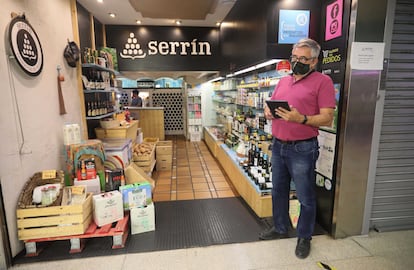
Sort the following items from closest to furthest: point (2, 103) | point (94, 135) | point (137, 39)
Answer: point (2, 103) < point (94, 135) < point (137, 39)

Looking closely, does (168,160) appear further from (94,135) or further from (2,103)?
(2,103)

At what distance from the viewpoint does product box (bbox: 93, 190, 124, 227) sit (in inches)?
93.5

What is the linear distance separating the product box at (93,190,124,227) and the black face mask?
2.14m

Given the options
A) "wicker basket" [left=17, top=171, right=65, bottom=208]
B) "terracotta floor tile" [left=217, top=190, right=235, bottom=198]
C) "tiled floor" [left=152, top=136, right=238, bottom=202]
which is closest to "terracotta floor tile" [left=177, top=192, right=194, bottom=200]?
"tiled floor" [left=152, top=136, right=238, bottom=202]

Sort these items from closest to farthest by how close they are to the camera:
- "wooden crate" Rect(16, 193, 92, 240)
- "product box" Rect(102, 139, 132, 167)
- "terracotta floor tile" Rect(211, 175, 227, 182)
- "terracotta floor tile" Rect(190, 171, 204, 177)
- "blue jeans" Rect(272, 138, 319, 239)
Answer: "blue jeans" Rect(272, 138, 319, 239) < "wooden crate" Rect(16, 193, 92, 240) < "product box" Rect(102, 139, 132, 167) < "terracotta floor tile" Rect(211, 175, 227, 182) < "terracotta floor tile" Rect(190, 171, 204, 177)

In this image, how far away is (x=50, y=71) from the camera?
2.85 m

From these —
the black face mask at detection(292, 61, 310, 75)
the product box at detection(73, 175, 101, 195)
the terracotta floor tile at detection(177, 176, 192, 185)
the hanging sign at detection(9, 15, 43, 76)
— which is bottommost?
Result: the terracotta floor tile at detection(177, 176, 192, 185)

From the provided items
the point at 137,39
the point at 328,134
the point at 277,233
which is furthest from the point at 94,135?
the point at 328,134

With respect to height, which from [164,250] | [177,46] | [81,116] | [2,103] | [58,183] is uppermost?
[177,46]

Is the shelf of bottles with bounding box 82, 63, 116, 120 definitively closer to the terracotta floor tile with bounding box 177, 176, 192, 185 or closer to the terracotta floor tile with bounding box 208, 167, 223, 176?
the terracotta floor tile with bounding box 177, 176, 192, 185

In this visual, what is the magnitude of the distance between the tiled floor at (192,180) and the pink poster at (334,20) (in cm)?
243

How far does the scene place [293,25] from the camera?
267cm

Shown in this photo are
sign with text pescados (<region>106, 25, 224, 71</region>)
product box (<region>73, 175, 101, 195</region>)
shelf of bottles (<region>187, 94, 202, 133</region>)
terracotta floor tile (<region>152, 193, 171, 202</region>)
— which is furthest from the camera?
shelf of bottles (<region>187, 94, 202, 133</region>)

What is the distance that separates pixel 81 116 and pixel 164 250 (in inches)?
99.9
